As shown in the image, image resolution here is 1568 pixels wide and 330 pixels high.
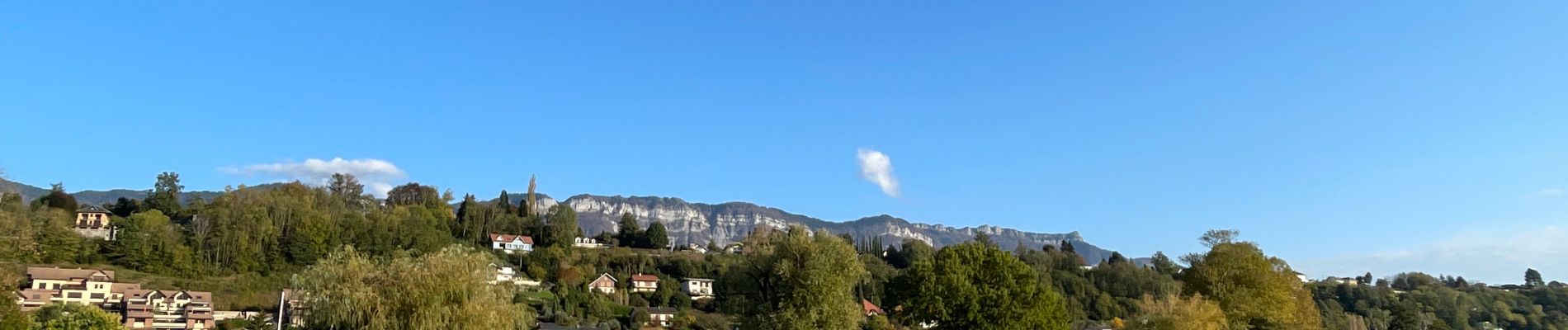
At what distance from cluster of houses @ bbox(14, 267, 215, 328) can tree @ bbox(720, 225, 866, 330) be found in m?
42.6

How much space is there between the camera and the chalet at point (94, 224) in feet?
287

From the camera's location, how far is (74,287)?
67250mm

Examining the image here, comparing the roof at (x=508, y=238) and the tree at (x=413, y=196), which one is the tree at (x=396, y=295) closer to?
the roof at (x=508, y=238)

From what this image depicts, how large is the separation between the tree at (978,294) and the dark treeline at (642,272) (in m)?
0.08

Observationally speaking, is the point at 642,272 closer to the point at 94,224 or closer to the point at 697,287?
the point at 697,287

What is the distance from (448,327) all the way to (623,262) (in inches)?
3348

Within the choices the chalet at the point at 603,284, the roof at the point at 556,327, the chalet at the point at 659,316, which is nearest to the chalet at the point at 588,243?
the chalet at the point at 603,284

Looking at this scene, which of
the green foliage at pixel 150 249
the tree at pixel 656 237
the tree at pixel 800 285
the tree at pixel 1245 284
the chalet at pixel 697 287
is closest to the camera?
the tree at pixel 800 285

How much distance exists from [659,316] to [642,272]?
26964mm

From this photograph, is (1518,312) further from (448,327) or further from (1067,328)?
(448,327)

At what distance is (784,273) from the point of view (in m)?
37.5

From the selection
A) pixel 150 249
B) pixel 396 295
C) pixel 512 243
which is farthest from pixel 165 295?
pixel 396 295

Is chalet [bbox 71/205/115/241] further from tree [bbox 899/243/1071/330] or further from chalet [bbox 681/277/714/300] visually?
tree [bbox 899/243/1071/330]

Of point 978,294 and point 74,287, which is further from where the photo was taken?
point 74,287
